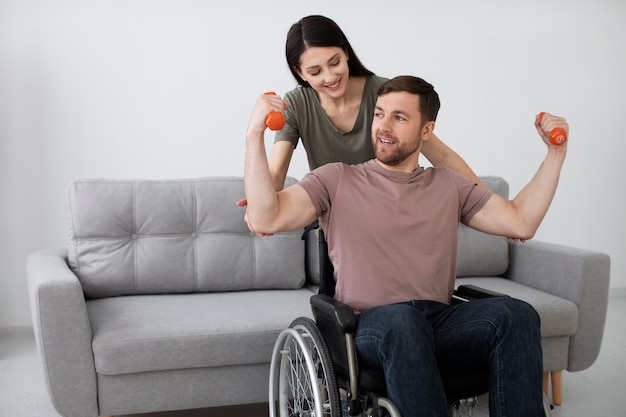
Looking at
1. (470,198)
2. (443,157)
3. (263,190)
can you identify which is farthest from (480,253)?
(263,190)

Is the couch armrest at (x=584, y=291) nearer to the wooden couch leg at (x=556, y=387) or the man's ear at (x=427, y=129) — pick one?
the wooden couch leg at (x=556, y=387)

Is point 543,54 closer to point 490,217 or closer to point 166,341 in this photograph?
point 490,217

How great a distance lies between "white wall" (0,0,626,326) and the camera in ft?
11.6

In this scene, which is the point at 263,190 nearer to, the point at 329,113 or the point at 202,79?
the point at 329,113

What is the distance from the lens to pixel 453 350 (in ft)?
6.03

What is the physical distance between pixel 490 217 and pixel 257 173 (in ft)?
2.33

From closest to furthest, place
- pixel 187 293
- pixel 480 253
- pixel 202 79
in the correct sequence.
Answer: pixel 187 293 < pixel 480 253 < pixel 202 79

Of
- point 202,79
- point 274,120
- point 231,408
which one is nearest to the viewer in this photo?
point 274,120

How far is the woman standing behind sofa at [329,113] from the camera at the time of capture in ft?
6.82

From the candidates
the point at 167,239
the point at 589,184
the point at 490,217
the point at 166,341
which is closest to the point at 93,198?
the point at 167,239

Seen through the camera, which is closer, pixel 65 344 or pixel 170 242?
pixel 65 344

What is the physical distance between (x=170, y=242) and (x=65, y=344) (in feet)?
2.37

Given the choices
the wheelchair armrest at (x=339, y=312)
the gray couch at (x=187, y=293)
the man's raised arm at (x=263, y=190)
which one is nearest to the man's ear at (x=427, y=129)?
the man's raised arm at (x=263, y=190)

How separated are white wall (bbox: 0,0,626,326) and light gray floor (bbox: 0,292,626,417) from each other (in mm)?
319
